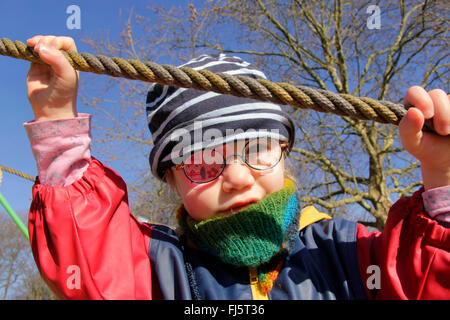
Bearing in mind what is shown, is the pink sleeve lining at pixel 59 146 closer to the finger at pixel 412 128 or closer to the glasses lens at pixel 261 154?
the glasses lens at pixel 261 154

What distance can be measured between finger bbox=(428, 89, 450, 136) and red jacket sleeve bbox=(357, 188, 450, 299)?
0.21 m

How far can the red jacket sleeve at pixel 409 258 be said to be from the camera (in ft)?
2.95

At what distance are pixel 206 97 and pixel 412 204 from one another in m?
0.65

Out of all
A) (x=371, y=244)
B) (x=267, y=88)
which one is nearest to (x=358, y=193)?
(x=371, y=244)

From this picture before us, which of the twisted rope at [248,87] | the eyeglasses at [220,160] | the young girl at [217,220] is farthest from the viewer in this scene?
the eyeglasses at [220,160]

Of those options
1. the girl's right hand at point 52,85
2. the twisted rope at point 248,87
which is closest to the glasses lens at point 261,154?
the twisted rope at point 248,87

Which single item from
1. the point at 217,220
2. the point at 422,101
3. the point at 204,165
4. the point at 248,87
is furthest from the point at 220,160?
the point at 422,101

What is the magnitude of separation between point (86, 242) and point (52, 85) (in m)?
0.39

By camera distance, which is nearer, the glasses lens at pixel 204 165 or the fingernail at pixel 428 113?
the fingernail at pixel 428 113

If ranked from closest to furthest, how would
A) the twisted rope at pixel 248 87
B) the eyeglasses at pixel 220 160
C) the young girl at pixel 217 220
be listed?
the twisted rope at pixel 248 87, the young girl at pixel 217 220, the eyeglasses at pixel 220 160

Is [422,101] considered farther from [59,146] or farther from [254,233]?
[59,146]

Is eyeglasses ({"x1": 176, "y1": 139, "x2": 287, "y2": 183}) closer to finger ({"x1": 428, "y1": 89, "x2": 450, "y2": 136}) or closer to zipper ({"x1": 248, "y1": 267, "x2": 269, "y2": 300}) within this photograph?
zipper ({"x1": 248, "y1": 267, "x2": 269, "y2": 300})

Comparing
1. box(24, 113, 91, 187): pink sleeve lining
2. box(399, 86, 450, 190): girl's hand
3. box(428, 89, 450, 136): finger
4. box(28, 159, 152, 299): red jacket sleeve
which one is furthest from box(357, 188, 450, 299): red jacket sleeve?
box(24, 113, 91, 187): pink sleeve lining

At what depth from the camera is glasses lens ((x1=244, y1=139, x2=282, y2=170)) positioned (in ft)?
3.37
